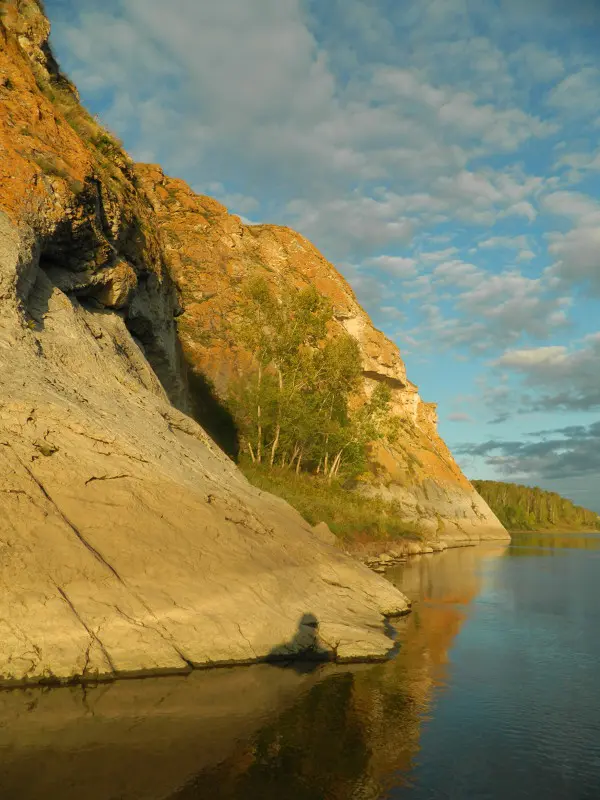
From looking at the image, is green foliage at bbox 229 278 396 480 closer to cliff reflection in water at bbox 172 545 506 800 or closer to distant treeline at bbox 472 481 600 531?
cliff reflection in water at bbox 172 545 506 800

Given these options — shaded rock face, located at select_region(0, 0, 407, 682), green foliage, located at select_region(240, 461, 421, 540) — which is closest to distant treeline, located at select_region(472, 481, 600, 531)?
green foliage, located at select_region(240, 461, 421, 540)

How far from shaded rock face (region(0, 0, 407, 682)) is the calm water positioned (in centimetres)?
81

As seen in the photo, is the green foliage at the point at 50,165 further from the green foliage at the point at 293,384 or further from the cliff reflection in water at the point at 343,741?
the green foliage at the point at 293,384

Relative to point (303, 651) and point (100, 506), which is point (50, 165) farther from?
point (303, 651)

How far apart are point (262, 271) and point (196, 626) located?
5665 cm

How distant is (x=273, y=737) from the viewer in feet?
26.6

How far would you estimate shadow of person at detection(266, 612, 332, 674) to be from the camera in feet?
37.8

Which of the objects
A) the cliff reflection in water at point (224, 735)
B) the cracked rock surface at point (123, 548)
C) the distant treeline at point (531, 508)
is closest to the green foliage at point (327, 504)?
the cracked rock surface at point (123, 548)

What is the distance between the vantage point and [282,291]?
54531 millimetres

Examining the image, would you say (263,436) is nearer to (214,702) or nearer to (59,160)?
(59,160)

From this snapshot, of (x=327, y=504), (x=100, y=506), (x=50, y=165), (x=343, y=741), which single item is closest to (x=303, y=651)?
(x=343, y=741)

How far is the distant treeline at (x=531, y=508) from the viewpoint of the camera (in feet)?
441

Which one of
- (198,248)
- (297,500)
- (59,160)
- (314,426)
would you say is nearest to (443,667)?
(59,160)

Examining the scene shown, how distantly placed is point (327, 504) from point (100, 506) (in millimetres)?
23736
